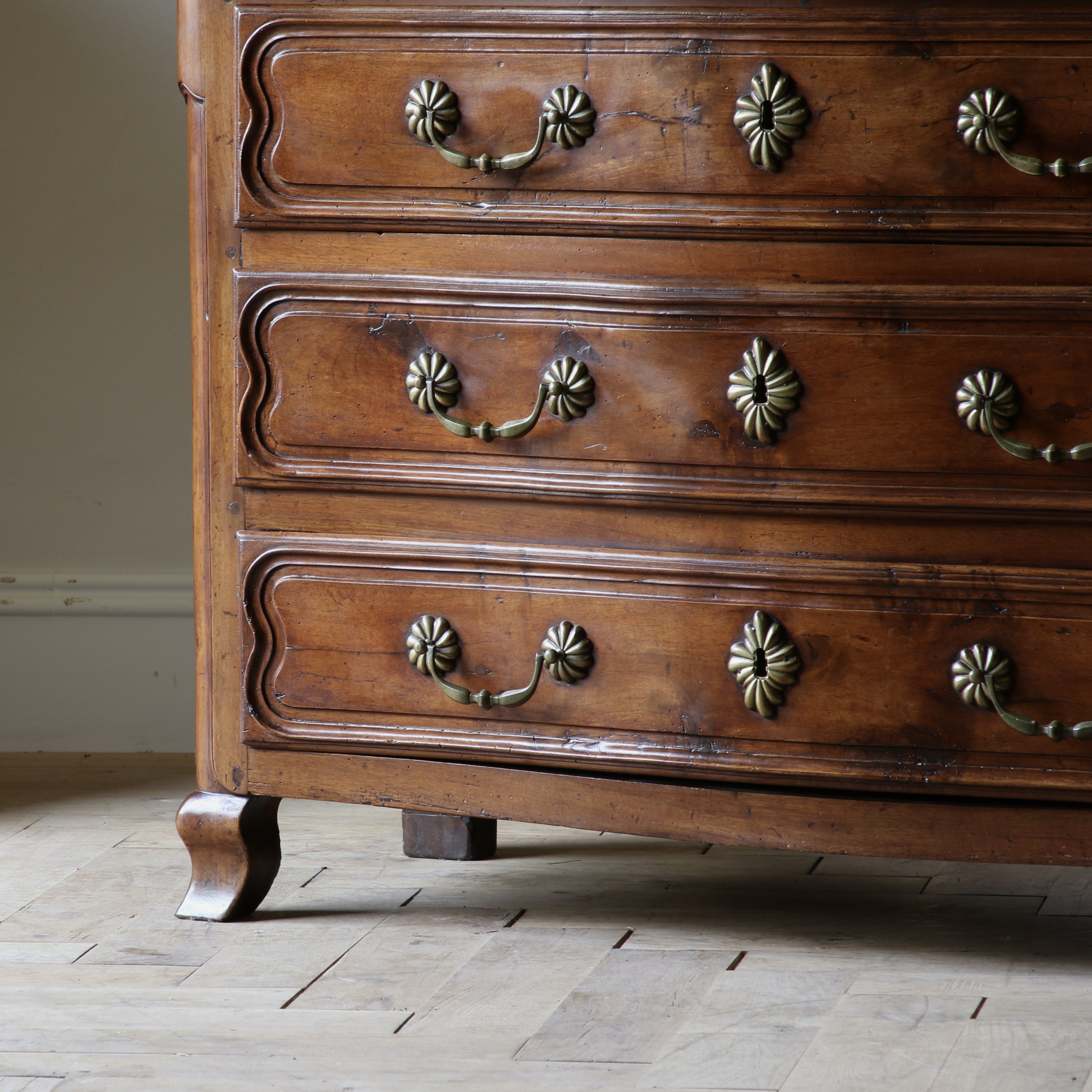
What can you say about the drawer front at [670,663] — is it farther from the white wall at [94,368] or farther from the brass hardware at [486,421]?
the white wall at [94,368]

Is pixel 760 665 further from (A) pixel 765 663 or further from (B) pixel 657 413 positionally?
(B) pixel 657 413

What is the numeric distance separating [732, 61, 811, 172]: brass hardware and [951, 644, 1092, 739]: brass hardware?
41 cm

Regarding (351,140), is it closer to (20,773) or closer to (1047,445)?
(1047,445)

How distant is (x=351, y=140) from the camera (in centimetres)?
130

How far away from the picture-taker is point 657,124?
4.04 ft

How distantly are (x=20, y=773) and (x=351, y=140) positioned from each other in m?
1.09

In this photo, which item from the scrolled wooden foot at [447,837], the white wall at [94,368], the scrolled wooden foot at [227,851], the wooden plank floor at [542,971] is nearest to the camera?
the wooden plank floor at [542,971]

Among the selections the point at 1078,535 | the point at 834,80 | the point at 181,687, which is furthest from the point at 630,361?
the point at 181,687

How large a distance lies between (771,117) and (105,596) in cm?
127

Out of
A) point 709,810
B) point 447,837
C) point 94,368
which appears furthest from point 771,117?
point 94,368

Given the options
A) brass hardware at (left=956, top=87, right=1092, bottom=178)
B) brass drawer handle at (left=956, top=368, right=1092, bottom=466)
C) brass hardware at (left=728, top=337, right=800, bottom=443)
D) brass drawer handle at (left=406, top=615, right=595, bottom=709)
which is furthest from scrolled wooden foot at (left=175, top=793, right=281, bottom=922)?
brass hardware at (left=956, top=87, right=1092, bottom=178)

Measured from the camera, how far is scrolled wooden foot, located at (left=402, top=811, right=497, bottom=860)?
1.64 m

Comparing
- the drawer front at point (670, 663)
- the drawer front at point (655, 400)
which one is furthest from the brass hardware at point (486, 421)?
the drawer front at point (670, 663)

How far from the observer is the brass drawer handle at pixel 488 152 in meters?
1.24
